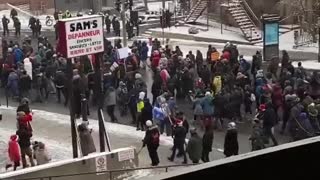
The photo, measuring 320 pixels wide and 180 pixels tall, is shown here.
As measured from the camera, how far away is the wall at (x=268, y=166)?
297cm

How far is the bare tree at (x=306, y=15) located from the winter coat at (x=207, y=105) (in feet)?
49.2

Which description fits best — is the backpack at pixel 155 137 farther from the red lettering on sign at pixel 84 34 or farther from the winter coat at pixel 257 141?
the red lettering on sign at pixel 84 34

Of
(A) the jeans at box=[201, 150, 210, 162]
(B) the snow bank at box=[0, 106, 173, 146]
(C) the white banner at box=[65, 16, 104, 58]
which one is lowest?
(B) the snow bank at box=[0, 106, 173, 146]

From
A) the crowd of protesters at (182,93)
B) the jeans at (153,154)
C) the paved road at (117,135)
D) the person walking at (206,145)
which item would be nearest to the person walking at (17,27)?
the crowd of protesters at (182,93)

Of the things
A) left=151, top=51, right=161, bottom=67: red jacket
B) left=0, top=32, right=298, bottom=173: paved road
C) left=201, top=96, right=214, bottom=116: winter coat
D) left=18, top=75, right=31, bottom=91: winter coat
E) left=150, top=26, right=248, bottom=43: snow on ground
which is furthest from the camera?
left=150, top=26, right=248, bottom=43: snow on ground

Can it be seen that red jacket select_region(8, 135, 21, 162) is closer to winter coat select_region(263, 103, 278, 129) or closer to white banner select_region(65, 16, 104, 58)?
white banner select_region(65, 16, 104, 58)

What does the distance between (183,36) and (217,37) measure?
1951 millimetres

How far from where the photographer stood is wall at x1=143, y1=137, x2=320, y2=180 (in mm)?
2971

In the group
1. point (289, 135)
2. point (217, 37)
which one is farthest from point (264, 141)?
point (217, 37)

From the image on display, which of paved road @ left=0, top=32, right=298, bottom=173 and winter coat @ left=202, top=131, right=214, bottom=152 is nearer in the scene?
winter coat @ left=202, top=131, right=214, bottom=152

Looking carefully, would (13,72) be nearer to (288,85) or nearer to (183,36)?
(288,85)

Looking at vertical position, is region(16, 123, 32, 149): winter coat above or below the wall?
below

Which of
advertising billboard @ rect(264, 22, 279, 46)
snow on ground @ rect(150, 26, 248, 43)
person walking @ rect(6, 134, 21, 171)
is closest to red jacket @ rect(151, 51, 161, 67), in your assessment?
advertising billboard @ rect(264, 22, 279, 46)

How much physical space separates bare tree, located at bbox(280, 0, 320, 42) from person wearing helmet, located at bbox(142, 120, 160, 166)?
18210mm
